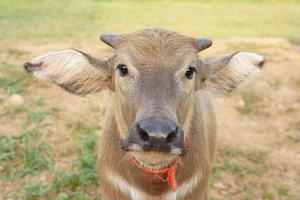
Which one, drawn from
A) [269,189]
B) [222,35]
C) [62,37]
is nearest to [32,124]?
[269,189]

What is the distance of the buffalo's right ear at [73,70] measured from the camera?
3283 mm

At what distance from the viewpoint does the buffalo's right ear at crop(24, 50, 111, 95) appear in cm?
328

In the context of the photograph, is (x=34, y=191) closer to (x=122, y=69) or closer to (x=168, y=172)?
(x=168, y=172)

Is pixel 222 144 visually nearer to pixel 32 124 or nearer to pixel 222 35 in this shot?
pixel 32 124

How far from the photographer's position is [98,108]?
5.61 meters

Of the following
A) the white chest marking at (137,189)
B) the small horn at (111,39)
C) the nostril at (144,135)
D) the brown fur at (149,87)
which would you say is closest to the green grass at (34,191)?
the brown fur at (149,87)

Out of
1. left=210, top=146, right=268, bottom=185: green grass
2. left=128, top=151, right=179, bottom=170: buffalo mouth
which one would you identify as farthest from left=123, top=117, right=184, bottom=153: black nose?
left=210, top=146, right=268, bottom=185: green grass

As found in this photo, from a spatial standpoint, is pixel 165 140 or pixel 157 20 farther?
pixel 157 20

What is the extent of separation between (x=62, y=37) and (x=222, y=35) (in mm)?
3026

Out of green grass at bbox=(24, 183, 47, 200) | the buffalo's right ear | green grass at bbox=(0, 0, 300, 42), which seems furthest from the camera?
green grass at bbox=(0, 0, 300, 42)

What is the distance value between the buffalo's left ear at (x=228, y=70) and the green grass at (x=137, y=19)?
4.97 m

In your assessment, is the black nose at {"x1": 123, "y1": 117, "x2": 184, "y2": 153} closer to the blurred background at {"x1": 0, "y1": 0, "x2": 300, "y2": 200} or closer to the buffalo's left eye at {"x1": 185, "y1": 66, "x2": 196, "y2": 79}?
the buffalo's left eye at {"x1": 185, "y1": 66, "x2": 196, "y2": 79}

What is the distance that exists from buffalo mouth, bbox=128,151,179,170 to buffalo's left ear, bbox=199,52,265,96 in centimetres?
74

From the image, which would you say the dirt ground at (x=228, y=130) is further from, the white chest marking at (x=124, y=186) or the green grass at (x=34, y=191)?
the white chest marking at (x=124, y=186)
